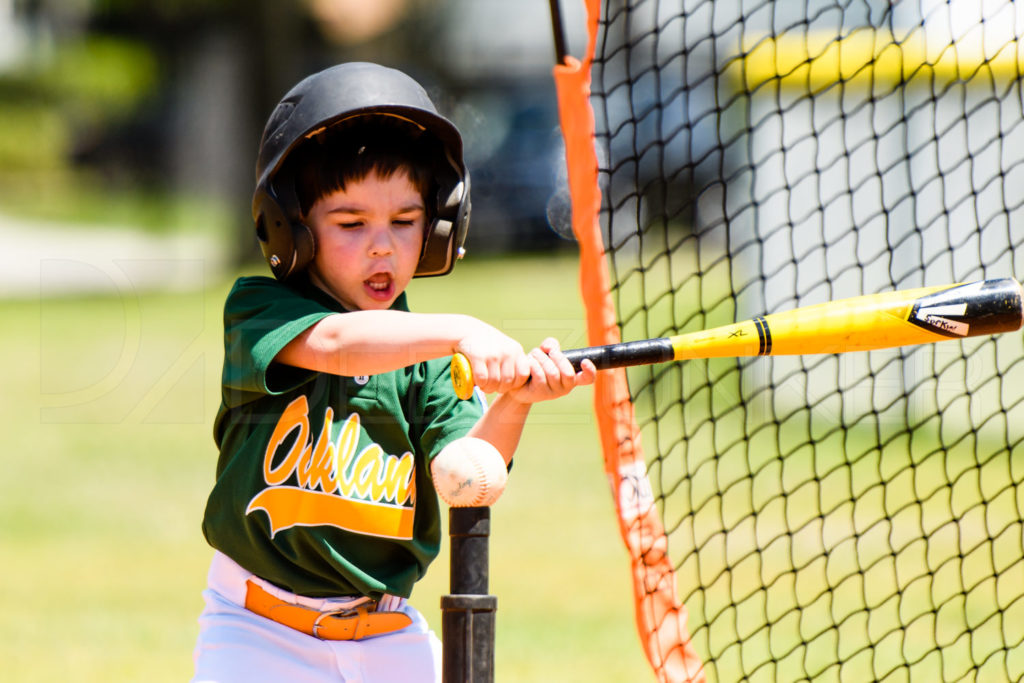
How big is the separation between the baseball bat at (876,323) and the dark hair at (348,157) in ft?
1.83

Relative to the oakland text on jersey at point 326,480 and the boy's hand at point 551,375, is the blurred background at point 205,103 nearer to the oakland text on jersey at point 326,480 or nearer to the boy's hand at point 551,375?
the oakland text on jersey at point 326,480

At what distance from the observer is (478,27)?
20.0 metres

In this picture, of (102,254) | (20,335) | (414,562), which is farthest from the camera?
(102,254)

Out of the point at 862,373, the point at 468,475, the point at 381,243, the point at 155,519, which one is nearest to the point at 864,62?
the point at 862,373

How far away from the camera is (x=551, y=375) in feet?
6.37

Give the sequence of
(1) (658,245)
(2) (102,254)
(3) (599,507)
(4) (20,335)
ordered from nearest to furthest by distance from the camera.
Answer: (3) (599,507) < (4) (20,335) < (1) (658,245) < (2) (102,254)

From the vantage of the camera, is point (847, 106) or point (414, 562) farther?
point (847, 106)

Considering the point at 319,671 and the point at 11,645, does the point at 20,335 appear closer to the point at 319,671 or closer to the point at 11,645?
the point at 11,645

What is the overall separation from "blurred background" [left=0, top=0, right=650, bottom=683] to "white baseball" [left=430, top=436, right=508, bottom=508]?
155 centimetres

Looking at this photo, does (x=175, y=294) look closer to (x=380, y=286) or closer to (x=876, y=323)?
(x=380, y=286)

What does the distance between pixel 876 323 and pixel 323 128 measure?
1019 millimetres

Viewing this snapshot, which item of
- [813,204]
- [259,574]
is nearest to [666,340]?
[259,574]

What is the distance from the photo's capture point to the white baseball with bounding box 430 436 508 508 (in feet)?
Result: 6.16

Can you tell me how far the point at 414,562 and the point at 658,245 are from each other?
1100 cm
